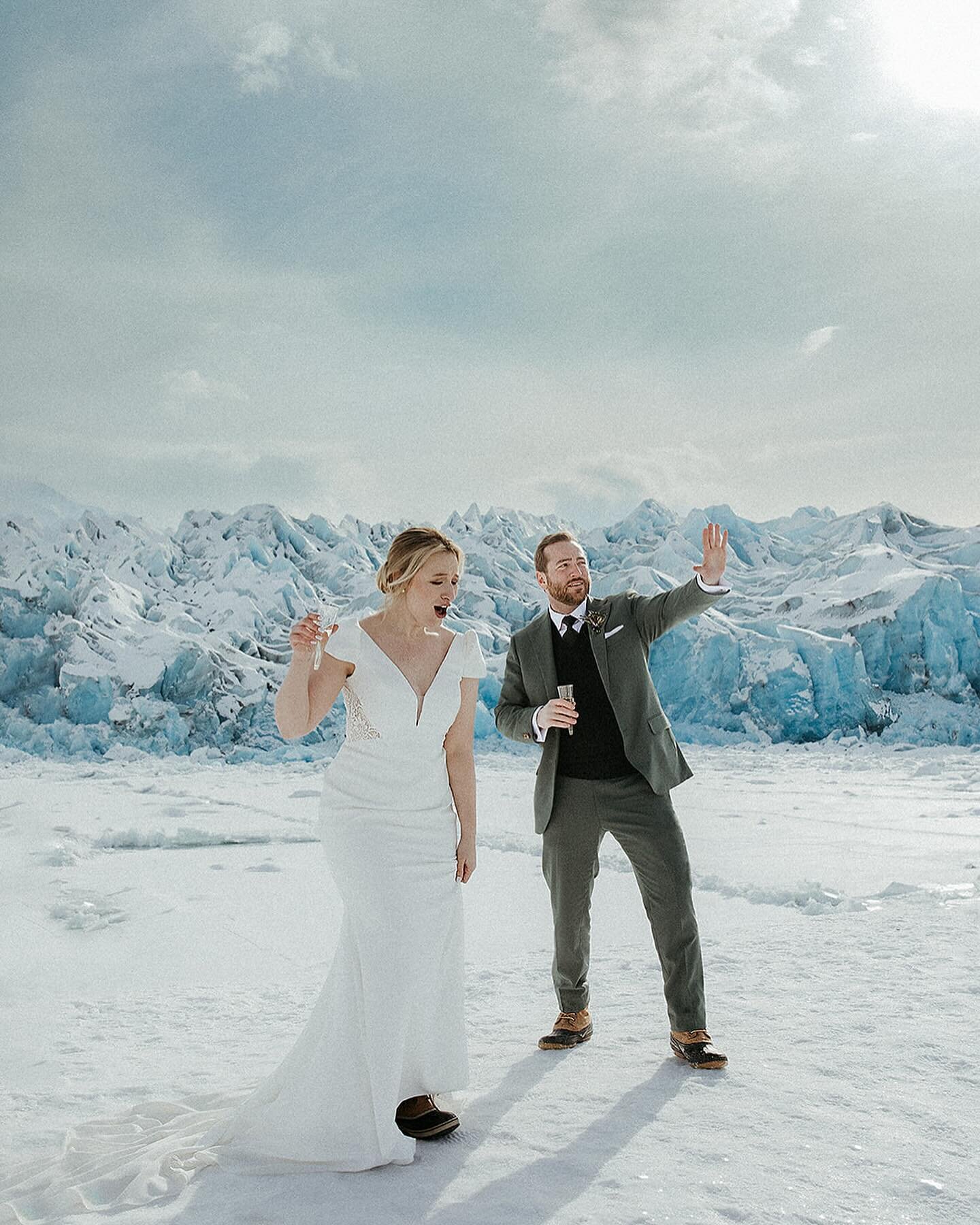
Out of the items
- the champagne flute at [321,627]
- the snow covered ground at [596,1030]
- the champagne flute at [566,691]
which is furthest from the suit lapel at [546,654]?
the snow covered ground at [596,1030]

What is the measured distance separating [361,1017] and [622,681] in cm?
146

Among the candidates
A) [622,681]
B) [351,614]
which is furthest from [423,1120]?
[351,614]

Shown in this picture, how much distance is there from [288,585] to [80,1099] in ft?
73.7

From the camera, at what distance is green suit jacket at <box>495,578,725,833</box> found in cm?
330

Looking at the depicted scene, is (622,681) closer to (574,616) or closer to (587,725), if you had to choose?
(587,725)

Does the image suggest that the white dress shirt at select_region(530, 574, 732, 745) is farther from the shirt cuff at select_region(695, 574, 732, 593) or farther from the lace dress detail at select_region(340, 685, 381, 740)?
the lace dress detail at select_region(340, 685, 381, 740)

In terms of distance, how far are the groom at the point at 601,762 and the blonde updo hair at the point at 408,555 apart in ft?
2.18

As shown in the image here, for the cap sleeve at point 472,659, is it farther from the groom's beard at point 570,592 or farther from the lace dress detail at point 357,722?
the groom's beard at point 570,592

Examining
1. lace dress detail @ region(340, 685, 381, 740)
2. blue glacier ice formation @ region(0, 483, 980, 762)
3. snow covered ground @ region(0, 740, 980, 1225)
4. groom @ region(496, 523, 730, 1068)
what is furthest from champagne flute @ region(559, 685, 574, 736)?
→ blue glacier ice formation @ region(0, 483, 980, 762)

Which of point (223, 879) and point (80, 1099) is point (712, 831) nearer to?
point (223, 879)

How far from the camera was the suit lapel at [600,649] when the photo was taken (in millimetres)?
3371

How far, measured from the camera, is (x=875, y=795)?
1481 cm

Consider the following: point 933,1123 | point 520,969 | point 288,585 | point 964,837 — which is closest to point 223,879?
point 520,969

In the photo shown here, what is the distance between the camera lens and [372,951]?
2.53 meters
